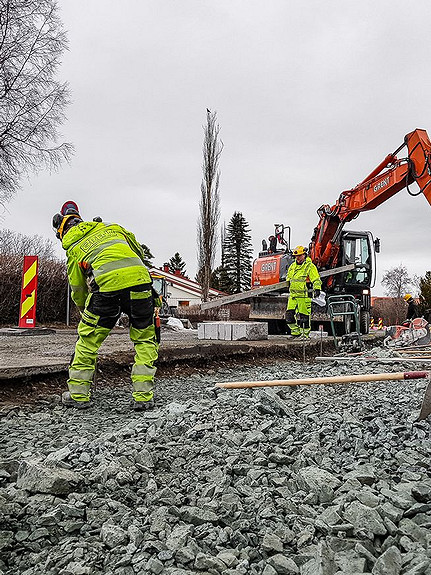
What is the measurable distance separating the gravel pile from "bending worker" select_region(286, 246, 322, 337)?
6389 mm

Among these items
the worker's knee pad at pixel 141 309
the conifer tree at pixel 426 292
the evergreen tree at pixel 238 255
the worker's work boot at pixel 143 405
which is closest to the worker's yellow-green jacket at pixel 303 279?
the worker's knee pad at pixel 141 309

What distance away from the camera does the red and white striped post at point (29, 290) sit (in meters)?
10.8

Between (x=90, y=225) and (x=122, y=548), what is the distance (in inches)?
120

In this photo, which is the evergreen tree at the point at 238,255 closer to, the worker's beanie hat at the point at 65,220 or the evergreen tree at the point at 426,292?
the evergreen tree at the point at 426,292

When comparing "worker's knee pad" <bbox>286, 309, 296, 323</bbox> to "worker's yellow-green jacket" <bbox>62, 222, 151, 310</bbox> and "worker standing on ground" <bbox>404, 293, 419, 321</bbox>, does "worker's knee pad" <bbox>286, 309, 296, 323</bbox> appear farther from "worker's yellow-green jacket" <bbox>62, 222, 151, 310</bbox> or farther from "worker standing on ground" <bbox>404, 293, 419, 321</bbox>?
"worker standing on ground" <bbox>404, 293, 419, 321</bbox>

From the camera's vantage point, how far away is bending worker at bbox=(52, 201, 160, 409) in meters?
4.20

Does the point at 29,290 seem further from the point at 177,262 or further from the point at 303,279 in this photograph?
the point at 177,262

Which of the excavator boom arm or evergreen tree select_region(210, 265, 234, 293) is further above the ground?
evergreen tree select_region(210, 265, 234, 293)

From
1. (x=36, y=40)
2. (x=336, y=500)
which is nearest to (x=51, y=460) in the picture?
(x=336, y=500)

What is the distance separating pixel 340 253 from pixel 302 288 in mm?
3650

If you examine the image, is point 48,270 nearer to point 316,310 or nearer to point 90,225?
point 316,310

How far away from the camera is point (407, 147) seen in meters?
9.52

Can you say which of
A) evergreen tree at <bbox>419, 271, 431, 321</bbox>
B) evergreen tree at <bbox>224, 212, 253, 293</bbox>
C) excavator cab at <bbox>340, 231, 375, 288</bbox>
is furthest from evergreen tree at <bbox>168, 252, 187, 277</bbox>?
excavator cab at <bbox>340, 231, 375, 288</bbox>

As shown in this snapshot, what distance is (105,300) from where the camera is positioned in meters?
4.21
